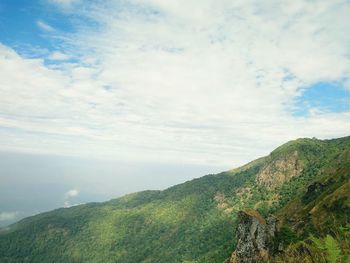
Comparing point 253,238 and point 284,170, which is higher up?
point 284,170

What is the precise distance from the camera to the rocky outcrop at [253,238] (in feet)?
164

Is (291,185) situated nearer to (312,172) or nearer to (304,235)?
(312,172)

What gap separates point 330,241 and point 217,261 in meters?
116

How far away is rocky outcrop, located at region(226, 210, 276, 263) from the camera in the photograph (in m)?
49.9

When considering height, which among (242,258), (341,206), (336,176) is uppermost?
(336,176)

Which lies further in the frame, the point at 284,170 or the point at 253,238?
the point at 284,170

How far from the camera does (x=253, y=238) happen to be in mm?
50938

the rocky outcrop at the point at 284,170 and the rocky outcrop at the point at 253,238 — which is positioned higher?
the rocky outcrop at the point at 284,170

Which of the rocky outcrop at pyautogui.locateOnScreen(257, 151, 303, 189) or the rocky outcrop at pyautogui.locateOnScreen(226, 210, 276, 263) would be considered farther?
the rocky outcrop at pyautogui.locateOnScreen(257, 151, 303, 189)

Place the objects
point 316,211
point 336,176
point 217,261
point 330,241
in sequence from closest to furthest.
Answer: point 330,241, point 316,211, point 336,176, point 217,261

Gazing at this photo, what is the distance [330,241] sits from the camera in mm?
9688

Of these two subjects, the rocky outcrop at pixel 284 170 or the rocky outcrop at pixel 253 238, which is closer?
the rocky outcrop at pixel 253 238

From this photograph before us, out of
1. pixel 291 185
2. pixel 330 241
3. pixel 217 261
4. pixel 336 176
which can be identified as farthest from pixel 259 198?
pixel 330 241

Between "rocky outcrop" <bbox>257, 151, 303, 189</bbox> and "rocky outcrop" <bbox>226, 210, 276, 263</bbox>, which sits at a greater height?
"rocky outcrop" <bbox>257, 151, 303, 189</bbox>
